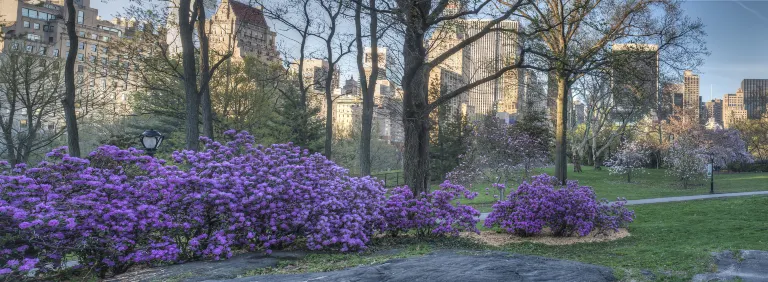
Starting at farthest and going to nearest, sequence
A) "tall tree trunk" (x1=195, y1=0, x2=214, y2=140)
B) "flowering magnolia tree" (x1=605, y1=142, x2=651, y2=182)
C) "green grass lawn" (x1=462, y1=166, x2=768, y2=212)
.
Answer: "flowering magnolia tree" (x1=605, y1=142, x2=651, y2=182) → "green grass lawn" (x1=462, y1=166, x2=768, y2=212) → "tall tree trunk" (x1=195, y1=0, x2=214, y2=140)

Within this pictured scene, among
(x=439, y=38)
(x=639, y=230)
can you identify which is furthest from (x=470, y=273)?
(x=439, y=38)

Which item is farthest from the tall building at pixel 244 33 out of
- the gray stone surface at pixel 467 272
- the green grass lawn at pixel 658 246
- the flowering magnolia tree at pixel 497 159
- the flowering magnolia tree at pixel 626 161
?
the flowering magnolia tree at pixel 626 161

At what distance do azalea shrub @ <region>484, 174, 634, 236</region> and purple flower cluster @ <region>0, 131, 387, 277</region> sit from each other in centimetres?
314

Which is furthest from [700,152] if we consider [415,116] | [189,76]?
[189,76]

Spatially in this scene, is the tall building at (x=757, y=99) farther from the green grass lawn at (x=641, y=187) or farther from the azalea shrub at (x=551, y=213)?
the azalea shrub at (x=551, y=213)

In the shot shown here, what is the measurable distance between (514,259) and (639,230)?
7.81m

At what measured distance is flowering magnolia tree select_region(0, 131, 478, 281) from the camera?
6176 mm

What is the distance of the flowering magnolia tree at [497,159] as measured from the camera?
22219 millimetres

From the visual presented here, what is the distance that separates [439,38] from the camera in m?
13.3

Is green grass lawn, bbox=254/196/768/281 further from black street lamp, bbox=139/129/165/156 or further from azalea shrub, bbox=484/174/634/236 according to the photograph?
black street lamp, bbox=139/129/165/156

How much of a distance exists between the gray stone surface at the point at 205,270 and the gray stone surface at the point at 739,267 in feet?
15.8

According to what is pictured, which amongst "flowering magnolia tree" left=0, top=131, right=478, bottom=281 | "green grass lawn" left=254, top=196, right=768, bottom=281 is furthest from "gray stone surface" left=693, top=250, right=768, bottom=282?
"flowering magnolia tree" left=0, top=131, right=478, bottom=281

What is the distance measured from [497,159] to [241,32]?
1328 centimetres

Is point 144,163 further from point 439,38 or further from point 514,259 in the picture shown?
point 439,38
